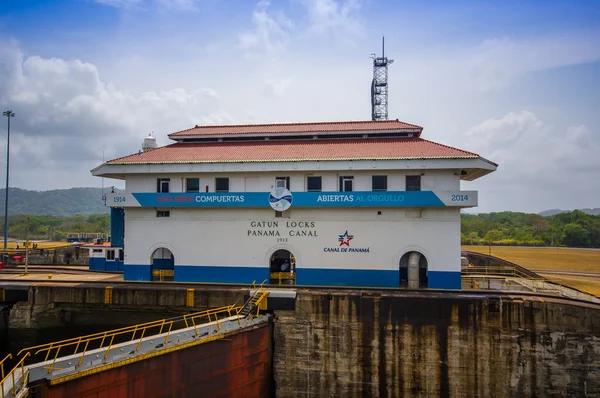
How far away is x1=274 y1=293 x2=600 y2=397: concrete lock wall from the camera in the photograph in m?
16.5

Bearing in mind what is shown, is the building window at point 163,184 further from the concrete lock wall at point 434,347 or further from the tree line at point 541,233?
the tree line at point 541,233

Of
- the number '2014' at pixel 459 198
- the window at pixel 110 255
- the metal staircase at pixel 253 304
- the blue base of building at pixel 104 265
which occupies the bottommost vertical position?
the metal staircase at pixel 253 304

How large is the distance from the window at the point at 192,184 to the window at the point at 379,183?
35.8 feet

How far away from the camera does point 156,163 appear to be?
77.8 ft

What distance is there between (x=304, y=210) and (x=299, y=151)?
4072mm

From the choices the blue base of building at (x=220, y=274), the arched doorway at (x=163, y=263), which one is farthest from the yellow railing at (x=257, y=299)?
the arched doorway at (x=163, y=263)

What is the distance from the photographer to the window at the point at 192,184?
24.1 m

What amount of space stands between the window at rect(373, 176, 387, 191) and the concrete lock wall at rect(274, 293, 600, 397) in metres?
7.13

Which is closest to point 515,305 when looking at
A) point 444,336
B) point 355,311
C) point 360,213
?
point 444,336

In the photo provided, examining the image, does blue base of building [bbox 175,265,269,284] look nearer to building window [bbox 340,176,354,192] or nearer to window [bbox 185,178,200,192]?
window [bbox 185,178,200,192]

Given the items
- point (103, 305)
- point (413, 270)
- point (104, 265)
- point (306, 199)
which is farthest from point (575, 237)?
point (103, 305)

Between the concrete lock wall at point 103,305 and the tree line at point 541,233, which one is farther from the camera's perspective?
the tree line at point 541,233

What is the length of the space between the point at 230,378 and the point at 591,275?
37095mm

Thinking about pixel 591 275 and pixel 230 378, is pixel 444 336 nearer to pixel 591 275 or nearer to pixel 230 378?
pixel 230 378
